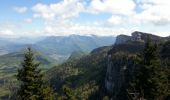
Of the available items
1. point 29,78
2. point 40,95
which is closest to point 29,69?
point 29,78

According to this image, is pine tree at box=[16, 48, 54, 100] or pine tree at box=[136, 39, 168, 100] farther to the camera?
pine tree at box=[16, 48, 54, 100]

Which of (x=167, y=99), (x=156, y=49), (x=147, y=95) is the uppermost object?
(x=156, y=49)

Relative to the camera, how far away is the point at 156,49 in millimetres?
44250

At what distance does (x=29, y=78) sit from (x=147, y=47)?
16.9 metres

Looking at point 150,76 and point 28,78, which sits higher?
point 150,76

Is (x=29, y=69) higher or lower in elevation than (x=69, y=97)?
higher

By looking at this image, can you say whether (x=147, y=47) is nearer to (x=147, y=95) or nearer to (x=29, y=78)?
(x=147, y=95)

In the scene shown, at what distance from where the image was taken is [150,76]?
4341cm

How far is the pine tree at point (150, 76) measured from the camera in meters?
43.2

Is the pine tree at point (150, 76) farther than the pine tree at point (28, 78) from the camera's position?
No

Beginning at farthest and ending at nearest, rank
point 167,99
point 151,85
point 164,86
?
point 167,99, point 164,86, point 151,85

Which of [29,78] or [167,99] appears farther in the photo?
[167,99]

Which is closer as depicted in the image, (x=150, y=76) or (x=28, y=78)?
(x=150, y=76)

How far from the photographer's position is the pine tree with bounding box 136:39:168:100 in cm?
4319
